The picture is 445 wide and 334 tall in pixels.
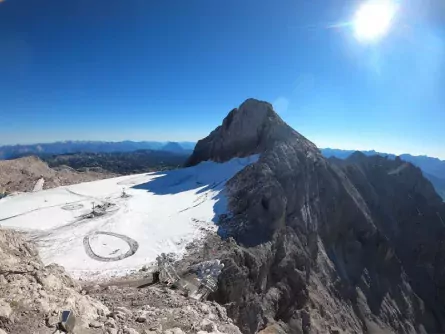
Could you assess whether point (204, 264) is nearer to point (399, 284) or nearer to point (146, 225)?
point (146, 225)

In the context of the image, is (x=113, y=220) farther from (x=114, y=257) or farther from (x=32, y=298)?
(x=32, y=298)

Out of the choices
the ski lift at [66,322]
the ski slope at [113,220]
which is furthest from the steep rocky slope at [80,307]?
the ski slope at [113,220]

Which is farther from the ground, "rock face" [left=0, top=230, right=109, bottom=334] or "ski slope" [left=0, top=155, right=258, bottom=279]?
"rock face" [left=0, top=230, right=109, bottom=334]

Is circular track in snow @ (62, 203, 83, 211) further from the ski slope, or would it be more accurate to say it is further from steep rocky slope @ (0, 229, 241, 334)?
steep rocky slope @ (0, 229, 241, 334)

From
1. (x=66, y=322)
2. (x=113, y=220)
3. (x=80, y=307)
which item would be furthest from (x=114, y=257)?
(x=66, y=322)

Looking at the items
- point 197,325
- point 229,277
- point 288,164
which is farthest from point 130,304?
point 288,164

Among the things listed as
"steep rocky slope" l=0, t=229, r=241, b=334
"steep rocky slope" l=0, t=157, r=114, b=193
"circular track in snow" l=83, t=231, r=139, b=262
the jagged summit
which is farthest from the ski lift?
"steep rocky slope" l=0, t=157, r=114, b=193

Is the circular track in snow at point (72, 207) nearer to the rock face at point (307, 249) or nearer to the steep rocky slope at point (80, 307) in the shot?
the rock face at point (307, 249)
